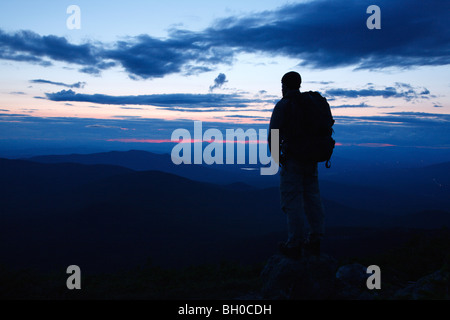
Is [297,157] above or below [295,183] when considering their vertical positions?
above

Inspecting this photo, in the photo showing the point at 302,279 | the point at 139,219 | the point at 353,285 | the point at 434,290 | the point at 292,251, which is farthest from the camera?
the point at 139,219

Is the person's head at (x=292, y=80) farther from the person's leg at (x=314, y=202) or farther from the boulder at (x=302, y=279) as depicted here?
the boulder at (x=302, y=279)

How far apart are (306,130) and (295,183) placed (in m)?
0.92

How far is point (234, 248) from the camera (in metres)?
45.9

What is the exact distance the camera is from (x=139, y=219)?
255 feet

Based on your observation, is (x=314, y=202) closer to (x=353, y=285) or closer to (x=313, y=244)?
(x=313, y=244)

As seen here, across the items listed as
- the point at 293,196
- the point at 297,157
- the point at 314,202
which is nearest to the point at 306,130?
the point at 297,157

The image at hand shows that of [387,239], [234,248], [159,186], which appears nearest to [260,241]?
[234,248]

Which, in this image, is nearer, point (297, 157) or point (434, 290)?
point (434, 290)

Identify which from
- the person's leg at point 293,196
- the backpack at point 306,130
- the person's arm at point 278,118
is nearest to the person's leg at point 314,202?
the person's leg at point 293,196

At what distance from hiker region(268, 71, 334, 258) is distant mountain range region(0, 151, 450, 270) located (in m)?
35.1
